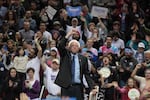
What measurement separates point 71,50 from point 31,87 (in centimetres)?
331

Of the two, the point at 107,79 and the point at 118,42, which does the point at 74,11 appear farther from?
the point at 107,79

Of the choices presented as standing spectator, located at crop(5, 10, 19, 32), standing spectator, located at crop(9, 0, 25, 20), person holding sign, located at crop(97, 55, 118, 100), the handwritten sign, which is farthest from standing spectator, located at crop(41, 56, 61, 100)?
standing spectator, located at crop(9, 0, 25, 20)

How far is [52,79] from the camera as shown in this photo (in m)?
15.0

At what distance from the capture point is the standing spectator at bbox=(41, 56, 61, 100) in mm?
14612

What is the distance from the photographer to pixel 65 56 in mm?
12664

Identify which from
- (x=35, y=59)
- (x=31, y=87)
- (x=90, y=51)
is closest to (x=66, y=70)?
(x=31, y=87)

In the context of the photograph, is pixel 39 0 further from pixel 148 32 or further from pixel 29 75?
pixel 29 75

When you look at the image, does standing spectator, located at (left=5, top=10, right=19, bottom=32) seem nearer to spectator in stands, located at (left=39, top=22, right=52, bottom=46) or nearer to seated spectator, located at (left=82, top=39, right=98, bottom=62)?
spectator in stands, located at (left=39, top=22, right=52, bottom=46)

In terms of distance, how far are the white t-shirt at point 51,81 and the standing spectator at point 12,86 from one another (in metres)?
0.84

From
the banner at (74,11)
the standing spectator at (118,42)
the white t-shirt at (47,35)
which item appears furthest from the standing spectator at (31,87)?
the banner at (74,11)

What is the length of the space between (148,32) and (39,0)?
4382 mm

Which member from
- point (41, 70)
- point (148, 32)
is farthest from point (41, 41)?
point (148, 32)

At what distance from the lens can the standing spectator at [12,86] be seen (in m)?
15.7

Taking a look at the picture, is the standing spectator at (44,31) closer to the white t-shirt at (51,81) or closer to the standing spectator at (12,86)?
the standing spectator at (12,86)
